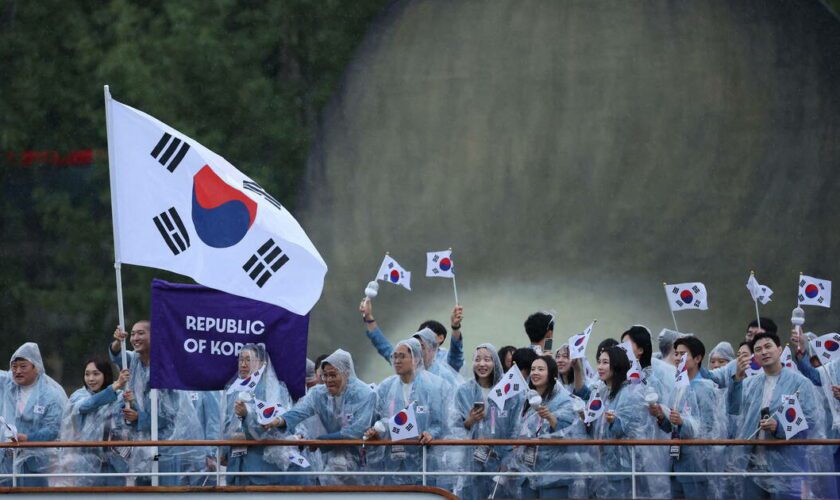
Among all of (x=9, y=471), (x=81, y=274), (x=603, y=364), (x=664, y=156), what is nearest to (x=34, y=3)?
(x=81, y=274)

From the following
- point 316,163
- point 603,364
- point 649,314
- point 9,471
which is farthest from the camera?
point 316,163

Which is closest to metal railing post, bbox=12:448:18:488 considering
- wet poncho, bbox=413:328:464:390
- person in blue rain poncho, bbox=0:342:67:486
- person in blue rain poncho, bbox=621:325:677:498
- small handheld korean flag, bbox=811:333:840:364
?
person in blue rain poncho, bbox=0:342:67:486

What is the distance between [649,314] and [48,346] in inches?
Answer: 357

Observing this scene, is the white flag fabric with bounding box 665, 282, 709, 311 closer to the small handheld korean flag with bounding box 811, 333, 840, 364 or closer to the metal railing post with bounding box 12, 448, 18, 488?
the small handheld korean flag with bounding box 811, 333, 840, 364

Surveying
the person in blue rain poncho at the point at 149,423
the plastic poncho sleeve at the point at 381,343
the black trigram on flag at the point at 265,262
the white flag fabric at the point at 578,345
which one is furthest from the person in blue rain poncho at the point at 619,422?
the person in blue rain poncho at the point at 149,423

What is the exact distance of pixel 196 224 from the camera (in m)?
11.9

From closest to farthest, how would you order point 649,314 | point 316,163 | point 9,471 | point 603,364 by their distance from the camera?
point 603,364 < point 9,471 < point 649,314 < point 316,163

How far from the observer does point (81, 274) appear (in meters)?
23.6

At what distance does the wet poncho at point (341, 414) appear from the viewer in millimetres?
11945

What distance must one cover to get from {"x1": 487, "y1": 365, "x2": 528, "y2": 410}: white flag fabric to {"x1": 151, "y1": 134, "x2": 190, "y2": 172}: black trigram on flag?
9.83ft

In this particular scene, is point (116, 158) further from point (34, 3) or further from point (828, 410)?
point (34, 3)

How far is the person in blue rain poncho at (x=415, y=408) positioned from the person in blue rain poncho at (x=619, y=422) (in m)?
1.22

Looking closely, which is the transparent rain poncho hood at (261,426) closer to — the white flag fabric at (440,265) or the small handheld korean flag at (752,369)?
the white flag fabric at (440,265)

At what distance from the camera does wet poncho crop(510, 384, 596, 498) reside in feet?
38.1
